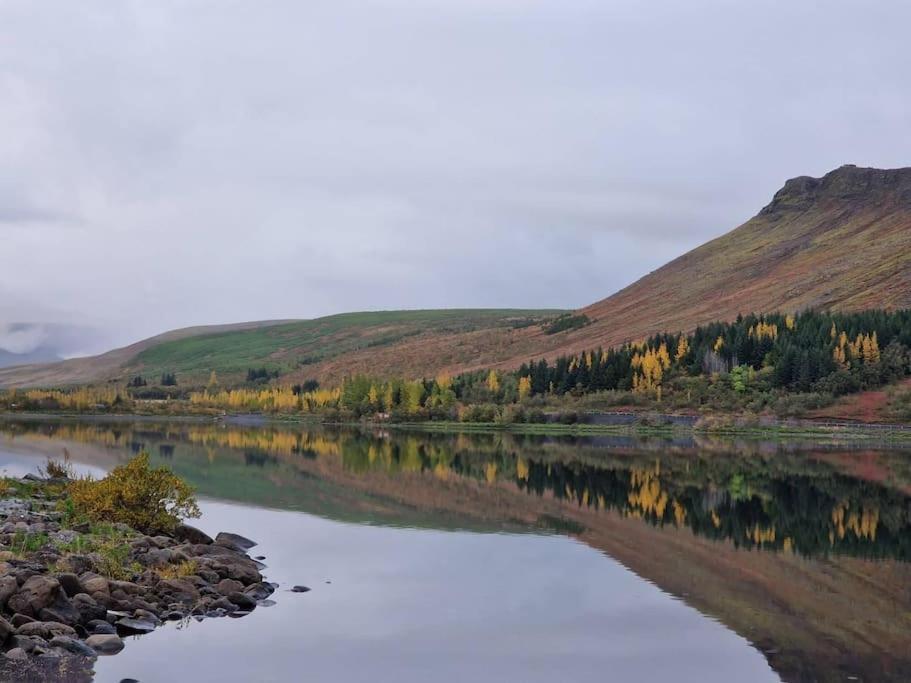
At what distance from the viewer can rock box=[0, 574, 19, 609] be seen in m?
15.8

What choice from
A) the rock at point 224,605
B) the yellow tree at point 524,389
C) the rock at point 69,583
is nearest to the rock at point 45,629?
the rock at point 69,583

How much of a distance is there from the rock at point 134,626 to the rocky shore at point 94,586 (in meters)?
0.02

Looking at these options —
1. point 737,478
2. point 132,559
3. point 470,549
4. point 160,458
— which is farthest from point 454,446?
point 132,559

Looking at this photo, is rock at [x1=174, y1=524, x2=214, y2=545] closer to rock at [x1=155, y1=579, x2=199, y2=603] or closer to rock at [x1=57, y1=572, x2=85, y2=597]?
rock at [x1=155, y1=579, x2=199, y2=603]

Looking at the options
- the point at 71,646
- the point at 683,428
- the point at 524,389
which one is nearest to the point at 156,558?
the point at 71,646

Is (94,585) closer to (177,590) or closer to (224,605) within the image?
(177,590)

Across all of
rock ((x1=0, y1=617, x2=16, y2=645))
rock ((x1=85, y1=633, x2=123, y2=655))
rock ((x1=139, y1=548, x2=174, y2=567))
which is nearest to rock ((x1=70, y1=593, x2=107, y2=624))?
rock ((x1=85, y1=633, x2=123, y2=655))

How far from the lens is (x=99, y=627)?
16.4 meters

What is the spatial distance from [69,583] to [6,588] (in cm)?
129

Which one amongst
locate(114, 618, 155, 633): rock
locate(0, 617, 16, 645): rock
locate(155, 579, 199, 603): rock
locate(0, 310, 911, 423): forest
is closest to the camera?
locate(0, 617, 16, 645): rock

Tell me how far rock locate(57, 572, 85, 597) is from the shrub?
7302 mm

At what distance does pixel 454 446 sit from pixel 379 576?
5241 centimetres

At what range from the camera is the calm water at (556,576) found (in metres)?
16.0

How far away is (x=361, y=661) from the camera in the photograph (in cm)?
1622
